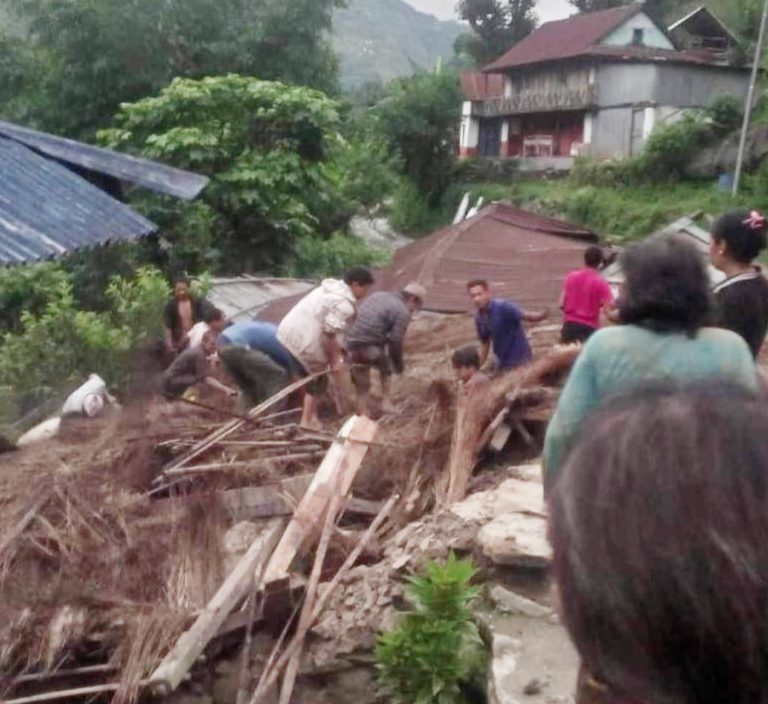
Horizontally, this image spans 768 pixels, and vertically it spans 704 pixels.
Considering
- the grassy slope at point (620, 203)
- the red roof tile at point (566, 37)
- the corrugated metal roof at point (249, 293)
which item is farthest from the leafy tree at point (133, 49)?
the red roof tile at point (566, 37)

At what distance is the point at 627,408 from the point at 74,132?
68.5 feet

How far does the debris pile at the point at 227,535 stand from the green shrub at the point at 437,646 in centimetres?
41

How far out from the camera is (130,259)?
15.0 m

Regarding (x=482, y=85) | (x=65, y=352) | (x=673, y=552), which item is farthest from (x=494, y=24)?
(x=673, y=552)

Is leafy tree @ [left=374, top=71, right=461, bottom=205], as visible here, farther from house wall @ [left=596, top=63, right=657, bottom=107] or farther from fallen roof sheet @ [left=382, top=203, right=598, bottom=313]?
fallen roof sheet @ [left=382, top=203, right=598, bottom=313]

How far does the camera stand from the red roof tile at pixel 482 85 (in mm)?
44594

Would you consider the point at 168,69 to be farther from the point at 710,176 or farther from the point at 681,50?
the point at 681,50

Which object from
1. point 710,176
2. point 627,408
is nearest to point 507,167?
point 710,176

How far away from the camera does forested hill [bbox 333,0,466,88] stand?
379ft

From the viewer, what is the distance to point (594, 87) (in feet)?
127

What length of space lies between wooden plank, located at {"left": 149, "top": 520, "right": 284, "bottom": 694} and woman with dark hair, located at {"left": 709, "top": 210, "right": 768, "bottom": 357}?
2.49m

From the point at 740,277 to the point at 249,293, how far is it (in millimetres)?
11030

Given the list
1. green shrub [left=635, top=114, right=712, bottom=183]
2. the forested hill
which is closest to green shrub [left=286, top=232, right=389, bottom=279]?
green shrub [left=635, top=114, right=712, bottom=183]

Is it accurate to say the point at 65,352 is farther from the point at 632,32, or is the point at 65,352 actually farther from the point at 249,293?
the point at 632,32
